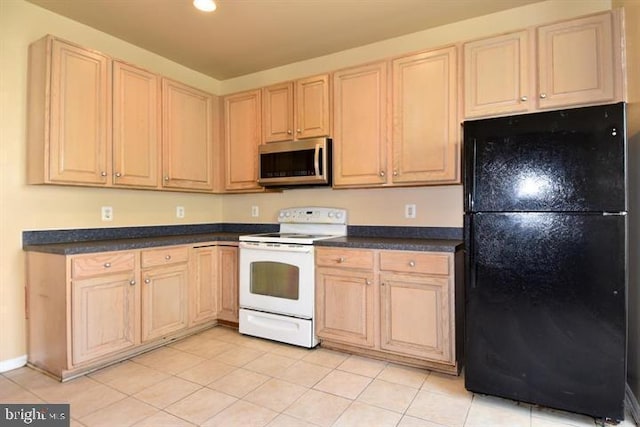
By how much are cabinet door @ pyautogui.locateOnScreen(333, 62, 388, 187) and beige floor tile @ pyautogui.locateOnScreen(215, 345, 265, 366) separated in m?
1.47

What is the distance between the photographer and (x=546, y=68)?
2281 millimetres

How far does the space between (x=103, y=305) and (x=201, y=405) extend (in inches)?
40.0

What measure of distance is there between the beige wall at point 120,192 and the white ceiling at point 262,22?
0.10m

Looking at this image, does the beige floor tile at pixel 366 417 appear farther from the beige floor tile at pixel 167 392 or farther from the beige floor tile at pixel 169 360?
the beige floor tile at pixel 169 360

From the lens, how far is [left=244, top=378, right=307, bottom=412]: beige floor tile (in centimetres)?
207

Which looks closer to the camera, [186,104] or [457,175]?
[457,175]

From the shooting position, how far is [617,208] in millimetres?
1762

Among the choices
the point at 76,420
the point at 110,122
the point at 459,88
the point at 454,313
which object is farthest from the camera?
the point at 110,122

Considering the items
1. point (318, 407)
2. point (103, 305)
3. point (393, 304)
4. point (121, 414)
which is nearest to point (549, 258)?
point (393, 304)

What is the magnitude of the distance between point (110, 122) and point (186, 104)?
0.78 meters

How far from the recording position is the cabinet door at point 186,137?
320 centimetres

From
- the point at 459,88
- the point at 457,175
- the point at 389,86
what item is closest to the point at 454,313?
the point at 457,175

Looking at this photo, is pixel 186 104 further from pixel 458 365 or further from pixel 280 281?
pixel 458 365

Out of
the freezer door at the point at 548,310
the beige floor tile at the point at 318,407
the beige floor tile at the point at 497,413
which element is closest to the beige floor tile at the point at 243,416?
the beige floor tile at the point at 318,407
